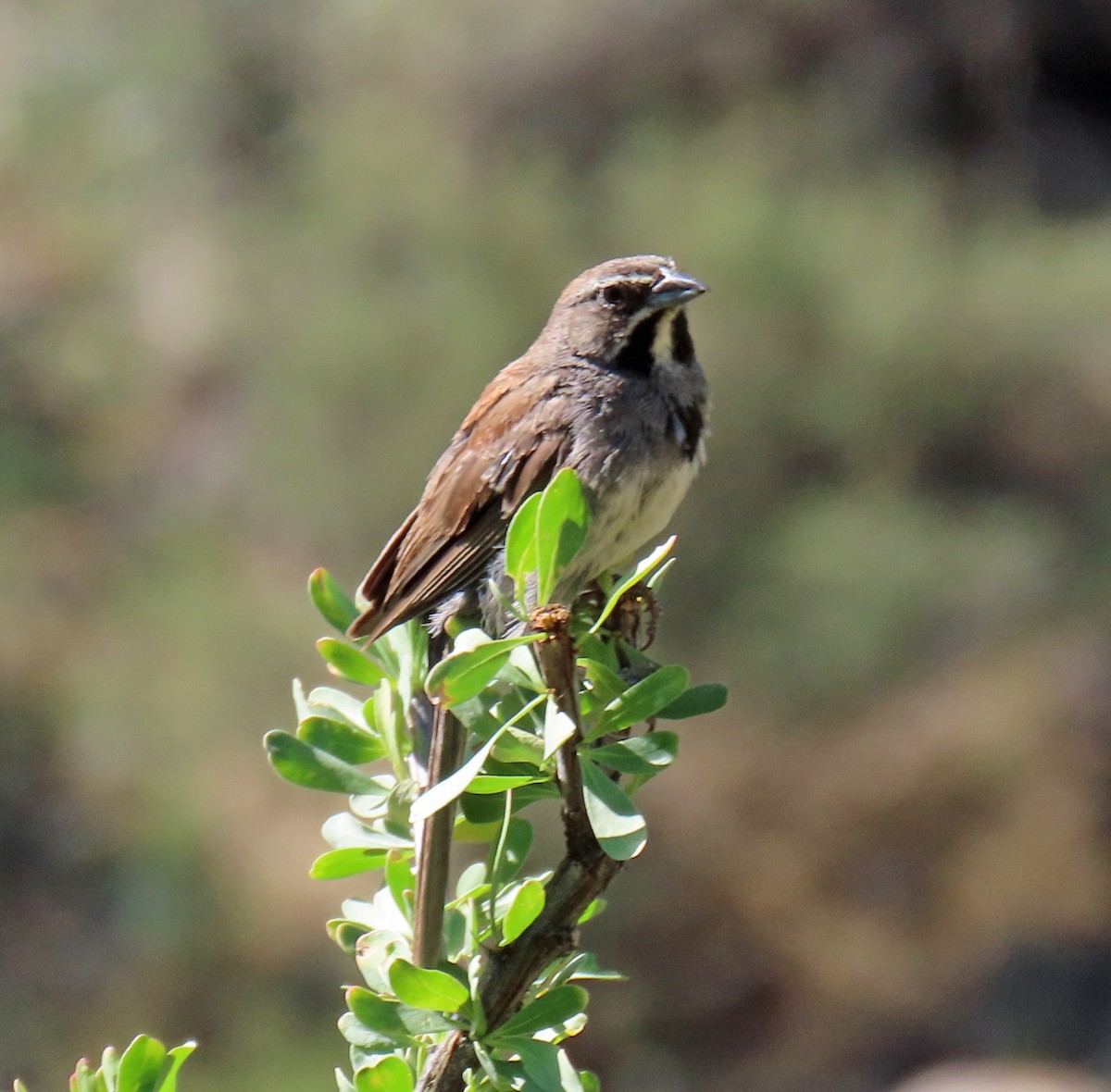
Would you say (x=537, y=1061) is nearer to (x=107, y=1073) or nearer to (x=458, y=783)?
(x=458, y=783)

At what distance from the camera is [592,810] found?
1216 millimetres

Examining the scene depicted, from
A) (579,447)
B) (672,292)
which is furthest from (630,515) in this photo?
(672,292)

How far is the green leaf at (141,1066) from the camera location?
3.92 feet

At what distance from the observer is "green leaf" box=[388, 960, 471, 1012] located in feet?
3.78

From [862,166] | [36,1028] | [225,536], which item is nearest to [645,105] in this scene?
[862,166]

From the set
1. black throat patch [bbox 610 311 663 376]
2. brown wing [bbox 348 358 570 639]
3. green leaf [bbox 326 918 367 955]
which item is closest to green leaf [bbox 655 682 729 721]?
green leaf [bbox 326 918 367 955]

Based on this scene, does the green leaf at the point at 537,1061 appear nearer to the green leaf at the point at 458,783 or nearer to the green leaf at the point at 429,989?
the green leaf at the point at 429,989

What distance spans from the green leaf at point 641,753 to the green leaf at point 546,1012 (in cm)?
19

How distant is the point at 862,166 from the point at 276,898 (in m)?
5.48

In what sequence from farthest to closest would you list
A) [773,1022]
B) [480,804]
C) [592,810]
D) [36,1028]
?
[773,1022] < [36,1028] < [480,804] < [592,810]

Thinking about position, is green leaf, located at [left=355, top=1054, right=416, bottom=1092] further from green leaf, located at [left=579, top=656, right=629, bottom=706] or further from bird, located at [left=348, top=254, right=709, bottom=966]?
bird, located at [left=348, top=254, right=709, bottom=966]

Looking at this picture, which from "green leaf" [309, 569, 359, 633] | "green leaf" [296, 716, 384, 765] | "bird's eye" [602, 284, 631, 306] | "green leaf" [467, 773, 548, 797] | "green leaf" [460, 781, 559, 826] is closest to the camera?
"green leaf" [467, 773, 548, 797]

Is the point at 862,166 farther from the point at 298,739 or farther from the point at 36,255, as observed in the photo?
the point at 298,739

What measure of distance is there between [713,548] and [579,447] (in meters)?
5.39
